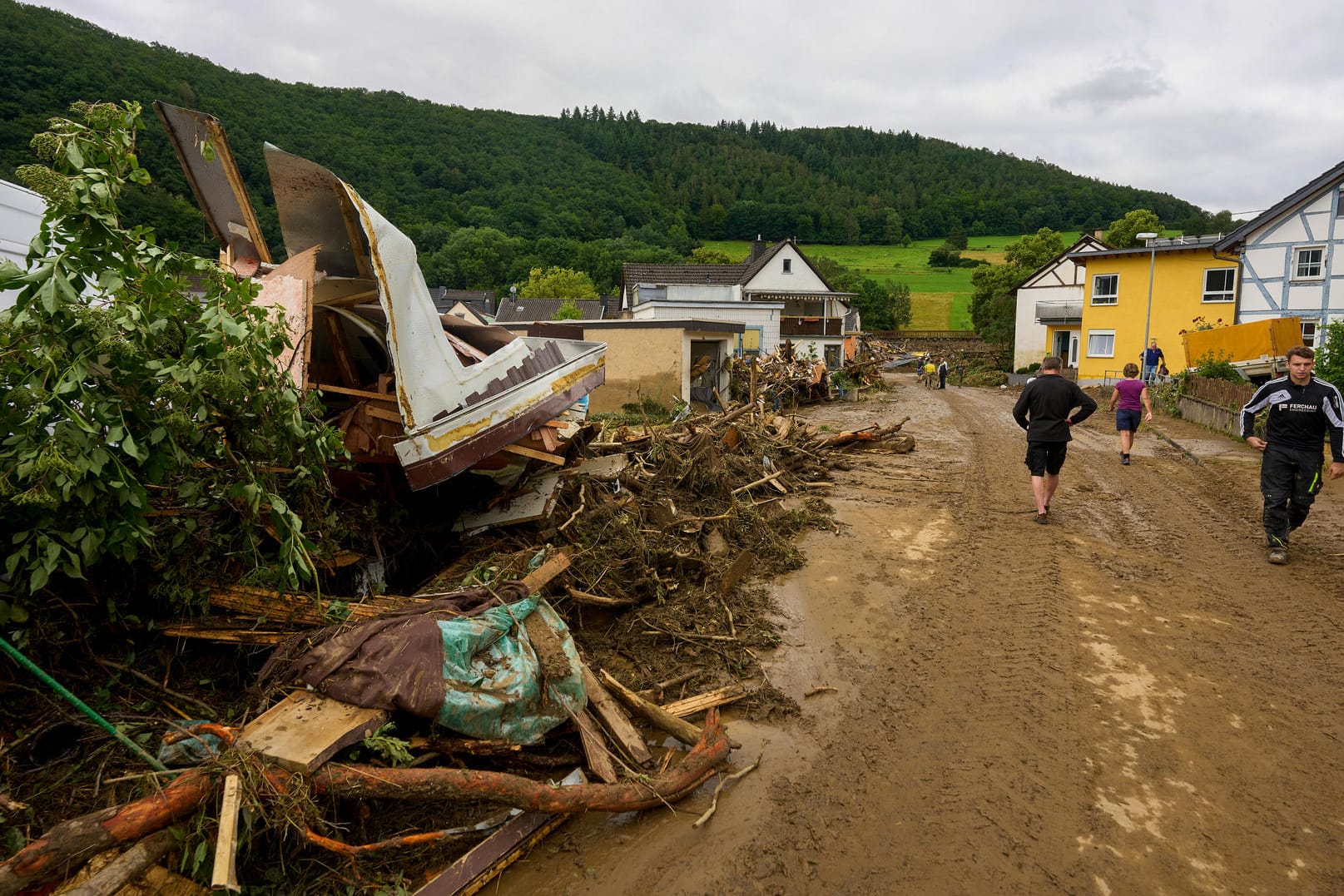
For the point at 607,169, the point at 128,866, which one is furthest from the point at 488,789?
the point at 607,169

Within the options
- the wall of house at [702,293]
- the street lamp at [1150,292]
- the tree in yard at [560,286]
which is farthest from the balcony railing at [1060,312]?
the tree in yard at [560,286]

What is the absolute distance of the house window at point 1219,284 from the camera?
25.8 metres

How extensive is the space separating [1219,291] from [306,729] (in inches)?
1284

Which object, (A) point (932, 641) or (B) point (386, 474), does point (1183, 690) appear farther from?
(B) point (386, 474)

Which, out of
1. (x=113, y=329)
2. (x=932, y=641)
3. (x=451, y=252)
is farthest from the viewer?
(x=451, y=252)

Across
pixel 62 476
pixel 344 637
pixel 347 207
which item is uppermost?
pixel 347 207

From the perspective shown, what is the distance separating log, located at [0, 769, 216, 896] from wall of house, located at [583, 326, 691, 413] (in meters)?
16.3

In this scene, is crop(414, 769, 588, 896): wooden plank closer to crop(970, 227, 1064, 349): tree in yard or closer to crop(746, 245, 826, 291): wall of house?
crop(746, 245, 826, 291): wall of house

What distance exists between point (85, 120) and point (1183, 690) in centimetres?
682

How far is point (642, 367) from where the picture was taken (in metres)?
19.1

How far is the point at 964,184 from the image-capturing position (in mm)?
108688

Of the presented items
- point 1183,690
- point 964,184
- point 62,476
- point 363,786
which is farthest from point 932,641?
point 964,184

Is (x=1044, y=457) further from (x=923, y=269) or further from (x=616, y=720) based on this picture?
(x=923, y=269)

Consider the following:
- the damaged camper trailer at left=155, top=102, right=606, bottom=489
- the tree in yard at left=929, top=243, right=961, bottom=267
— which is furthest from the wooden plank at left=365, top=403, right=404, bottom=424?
the tree in yard at left=929, top=243, right=961, bottom=267
